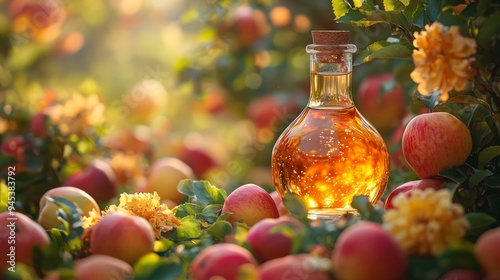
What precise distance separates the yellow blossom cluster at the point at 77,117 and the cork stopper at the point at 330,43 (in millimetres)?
552

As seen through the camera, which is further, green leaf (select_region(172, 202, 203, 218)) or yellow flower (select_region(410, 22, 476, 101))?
green leaf (select_region(172, 202, 203, 218))

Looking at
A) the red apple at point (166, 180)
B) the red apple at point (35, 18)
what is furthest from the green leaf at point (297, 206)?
the red apple at point (35, 18)

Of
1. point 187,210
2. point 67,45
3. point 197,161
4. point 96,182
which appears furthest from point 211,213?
point 67,45

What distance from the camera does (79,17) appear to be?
6.78 ft

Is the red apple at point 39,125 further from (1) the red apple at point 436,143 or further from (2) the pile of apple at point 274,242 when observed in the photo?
(1) the red apple at point 436,143

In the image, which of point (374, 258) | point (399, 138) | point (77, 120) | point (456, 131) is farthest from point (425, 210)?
point (77, 120)

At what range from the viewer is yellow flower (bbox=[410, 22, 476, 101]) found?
2.15ft

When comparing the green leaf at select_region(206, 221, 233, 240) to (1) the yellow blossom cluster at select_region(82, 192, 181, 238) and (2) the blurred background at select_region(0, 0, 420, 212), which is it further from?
(2) the blurred background at select_region(0, 0, 420, 212)

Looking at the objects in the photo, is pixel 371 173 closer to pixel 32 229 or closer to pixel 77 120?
pixel 32 229

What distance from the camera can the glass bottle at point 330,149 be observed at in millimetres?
842

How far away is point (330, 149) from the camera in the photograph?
2.77 feet

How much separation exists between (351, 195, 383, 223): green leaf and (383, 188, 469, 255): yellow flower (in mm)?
32

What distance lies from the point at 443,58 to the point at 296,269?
0.23 m

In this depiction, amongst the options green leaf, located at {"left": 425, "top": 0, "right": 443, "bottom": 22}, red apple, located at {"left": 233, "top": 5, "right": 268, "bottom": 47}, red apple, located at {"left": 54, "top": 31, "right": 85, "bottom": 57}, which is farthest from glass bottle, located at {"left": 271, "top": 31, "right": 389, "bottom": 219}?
red apple, located at {"left": 54, "top": 31, "right": 85, "bottom": 57}
